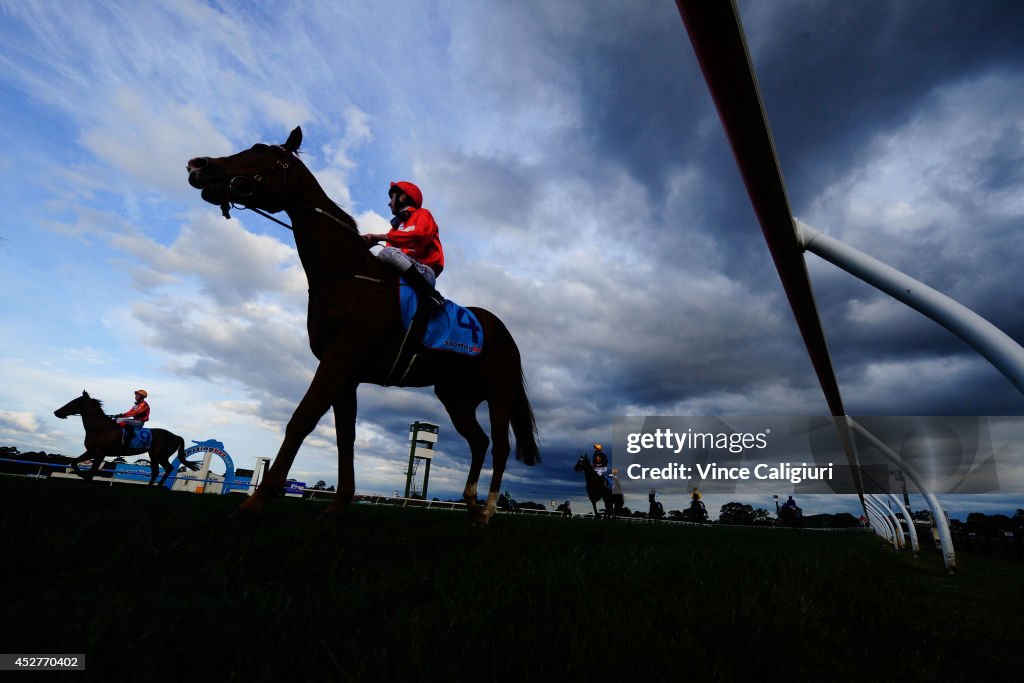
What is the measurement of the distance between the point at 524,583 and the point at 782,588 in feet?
5.49

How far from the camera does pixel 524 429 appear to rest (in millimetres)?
6738

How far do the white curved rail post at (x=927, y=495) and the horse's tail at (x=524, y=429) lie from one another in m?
4.59

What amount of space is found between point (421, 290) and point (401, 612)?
3588 mm

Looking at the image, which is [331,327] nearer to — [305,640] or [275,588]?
[275,588]

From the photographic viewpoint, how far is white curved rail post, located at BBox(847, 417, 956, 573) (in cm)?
701

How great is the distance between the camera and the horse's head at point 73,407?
44.0ft

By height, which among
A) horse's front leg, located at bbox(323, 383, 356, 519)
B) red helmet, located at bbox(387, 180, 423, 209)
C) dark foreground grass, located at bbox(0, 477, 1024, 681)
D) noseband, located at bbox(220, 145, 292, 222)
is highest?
red helmet, located at bbox(387, 180, 423, 209)

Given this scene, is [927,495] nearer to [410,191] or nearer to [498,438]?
[498,438]

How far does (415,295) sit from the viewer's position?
476 centimetres

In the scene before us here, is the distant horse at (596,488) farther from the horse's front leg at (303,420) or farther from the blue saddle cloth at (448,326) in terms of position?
the horse's front leg at (303,420)

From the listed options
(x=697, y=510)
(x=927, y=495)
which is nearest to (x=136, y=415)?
(x=927, y=495)

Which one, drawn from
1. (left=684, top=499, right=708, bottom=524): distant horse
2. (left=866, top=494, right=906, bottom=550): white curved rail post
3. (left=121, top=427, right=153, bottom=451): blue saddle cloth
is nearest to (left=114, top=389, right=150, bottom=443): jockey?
(left=121, top=427, right=153, bottom=451): blue saddle cloth

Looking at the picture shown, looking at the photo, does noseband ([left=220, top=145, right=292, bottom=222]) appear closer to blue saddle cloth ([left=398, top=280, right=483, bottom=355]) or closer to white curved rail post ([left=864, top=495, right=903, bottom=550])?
blue saddle cloth ([left=398, top=280, right=483, bottom=355])

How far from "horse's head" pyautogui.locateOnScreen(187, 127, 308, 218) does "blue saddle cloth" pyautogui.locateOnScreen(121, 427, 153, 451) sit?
46.3 feet
